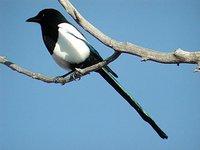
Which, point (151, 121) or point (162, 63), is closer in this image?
point (162, 63)

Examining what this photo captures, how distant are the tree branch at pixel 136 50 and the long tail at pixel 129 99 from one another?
0.83 meters

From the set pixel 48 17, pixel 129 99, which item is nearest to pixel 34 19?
pixel 48 17

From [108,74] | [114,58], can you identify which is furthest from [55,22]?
[114,58]

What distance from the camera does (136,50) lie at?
2.26 m

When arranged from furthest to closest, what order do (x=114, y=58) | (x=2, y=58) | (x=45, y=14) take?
(x=45, y=14)
(x=2, y=58)
(x=114, y=58)

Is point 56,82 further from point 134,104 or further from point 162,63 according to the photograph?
point 162,63

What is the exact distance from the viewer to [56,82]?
10.1 feet

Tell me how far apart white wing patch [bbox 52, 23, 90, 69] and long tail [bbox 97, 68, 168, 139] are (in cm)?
22

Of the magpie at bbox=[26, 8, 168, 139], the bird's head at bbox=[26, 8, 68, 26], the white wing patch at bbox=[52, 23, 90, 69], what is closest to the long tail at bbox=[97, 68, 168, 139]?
the magpie at bbox=[26, 8, 168, 139]

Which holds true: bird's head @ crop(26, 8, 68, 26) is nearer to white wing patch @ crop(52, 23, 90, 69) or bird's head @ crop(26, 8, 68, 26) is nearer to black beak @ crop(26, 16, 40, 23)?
black beak @ crop(26, 16, 40, 23)

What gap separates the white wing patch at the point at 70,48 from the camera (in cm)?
334

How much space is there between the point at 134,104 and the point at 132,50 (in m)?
0.87

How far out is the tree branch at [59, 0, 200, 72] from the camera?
212 centimetres

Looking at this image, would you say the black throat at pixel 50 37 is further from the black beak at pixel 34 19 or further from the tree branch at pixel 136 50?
the tree branch at pixel 136 50
